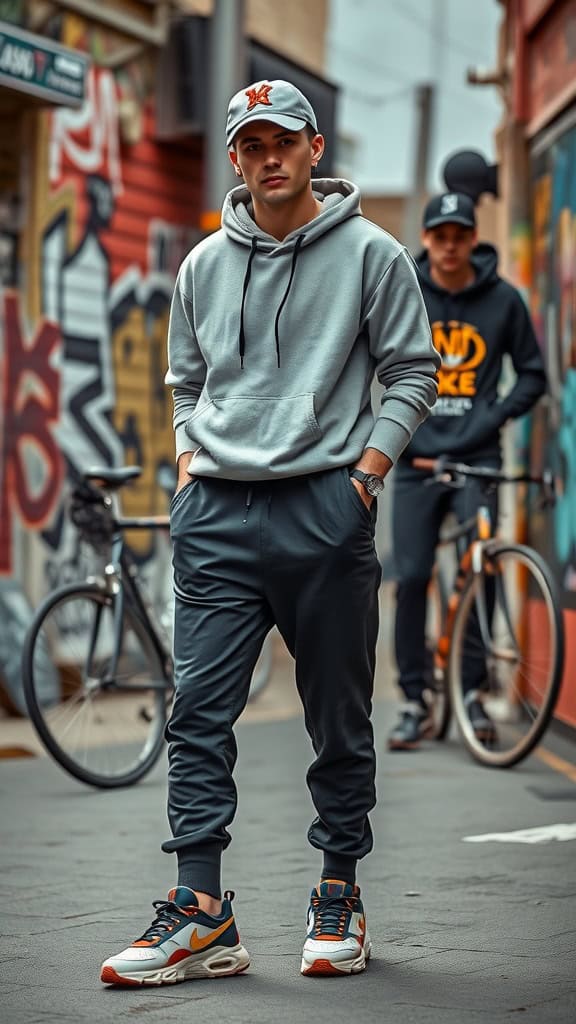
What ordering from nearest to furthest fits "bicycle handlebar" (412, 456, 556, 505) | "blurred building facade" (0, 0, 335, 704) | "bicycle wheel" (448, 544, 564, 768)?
"bicycle wheel" (448, 544, 564, 768)
"bicycle handlebar" (412, 456, 556, 505)
"blurred building facade" (0, 0, 335, 704)

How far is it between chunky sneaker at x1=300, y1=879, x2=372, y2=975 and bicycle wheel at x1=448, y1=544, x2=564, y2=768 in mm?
2979

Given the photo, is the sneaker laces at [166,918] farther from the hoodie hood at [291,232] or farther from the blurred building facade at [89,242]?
the blurred building facade at [89,242]

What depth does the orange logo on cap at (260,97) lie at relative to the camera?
4160mm

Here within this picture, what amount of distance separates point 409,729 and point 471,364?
157 cm

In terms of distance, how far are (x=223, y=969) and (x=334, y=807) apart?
0.43 meters

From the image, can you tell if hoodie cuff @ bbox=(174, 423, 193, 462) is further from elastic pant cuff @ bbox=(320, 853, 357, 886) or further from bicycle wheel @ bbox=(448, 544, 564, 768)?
bicycle wheel @ bbox=(448, 544, 564, 768)

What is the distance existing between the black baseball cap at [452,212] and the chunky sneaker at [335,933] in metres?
4.14

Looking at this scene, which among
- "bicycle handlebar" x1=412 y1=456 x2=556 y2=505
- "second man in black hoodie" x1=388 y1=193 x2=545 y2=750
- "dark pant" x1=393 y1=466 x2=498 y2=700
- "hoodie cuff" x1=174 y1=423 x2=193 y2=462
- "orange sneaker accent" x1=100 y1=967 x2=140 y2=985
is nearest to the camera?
"orange sneaker accent" x1=100 y1=967 x2=140 y2=985

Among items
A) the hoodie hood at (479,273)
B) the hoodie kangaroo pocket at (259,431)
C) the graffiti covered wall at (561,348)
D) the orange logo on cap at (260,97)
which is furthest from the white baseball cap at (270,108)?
the graffiti covered wall at (561,348)

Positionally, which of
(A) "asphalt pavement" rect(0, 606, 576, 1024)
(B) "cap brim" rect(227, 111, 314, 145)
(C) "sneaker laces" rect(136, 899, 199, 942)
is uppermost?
(B) "cap brim" rect(227, 111, 314, 145)

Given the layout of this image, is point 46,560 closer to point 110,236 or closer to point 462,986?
point 110,236

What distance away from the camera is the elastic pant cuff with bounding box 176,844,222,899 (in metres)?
4.09

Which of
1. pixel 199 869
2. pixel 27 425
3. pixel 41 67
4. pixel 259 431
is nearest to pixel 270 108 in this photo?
pixel 259 431

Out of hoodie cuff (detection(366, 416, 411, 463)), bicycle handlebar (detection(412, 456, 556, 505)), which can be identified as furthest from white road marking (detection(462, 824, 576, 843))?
hoodie cuff (detection(366, 416, 411, 463))
